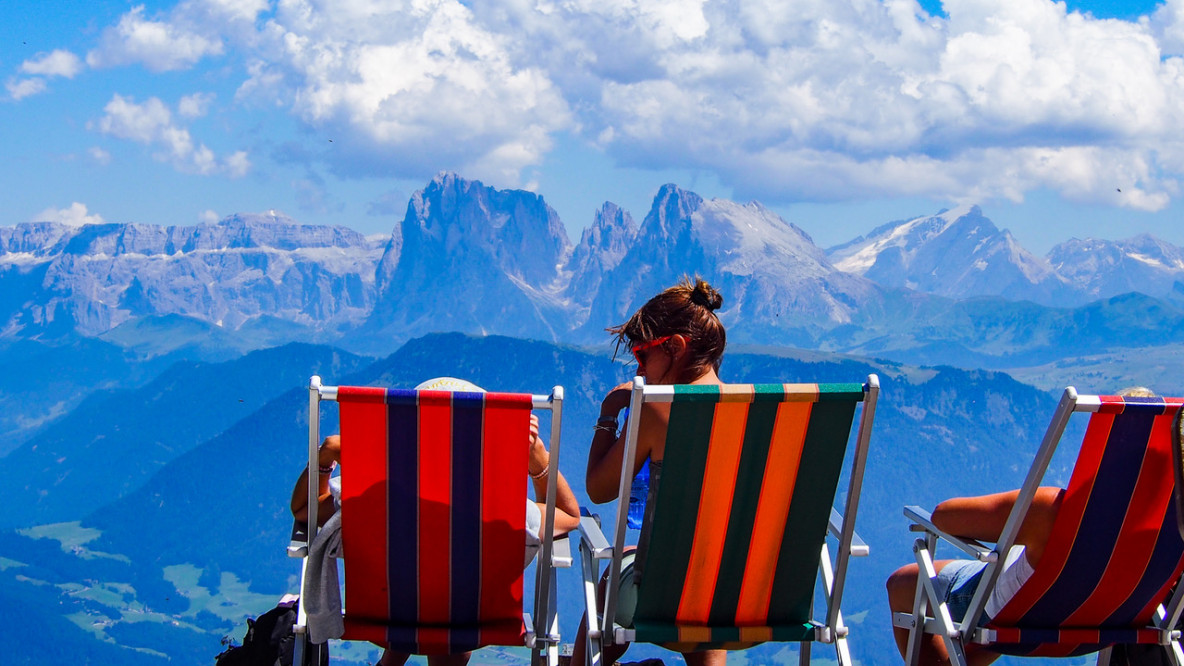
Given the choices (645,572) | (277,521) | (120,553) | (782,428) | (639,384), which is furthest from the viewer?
(277,521)

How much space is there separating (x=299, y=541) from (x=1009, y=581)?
2.23 meters

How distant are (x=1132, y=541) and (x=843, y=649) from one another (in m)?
0.94

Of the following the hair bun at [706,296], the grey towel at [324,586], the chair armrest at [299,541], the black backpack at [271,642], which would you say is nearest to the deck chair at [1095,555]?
the hair bun at [706,296]

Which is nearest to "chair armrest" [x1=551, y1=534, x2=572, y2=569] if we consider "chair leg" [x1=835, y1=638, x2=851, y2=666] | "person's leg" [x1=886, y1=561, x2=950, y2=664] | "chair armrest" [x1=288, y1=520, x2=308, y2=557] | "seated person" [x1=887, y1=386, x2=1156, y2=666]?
"chair armrest" [x1=288, y1=520, x2=308, y2=557]

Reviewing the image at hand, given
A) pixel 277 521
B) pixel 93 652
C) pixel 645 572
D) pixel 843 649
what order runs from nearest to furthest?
1. pixel 645 572
2. pixel 843 649
3. pixel 93 652
4. pixel 277 521

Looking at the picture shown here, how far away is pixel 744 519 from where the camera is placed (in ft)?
9.99

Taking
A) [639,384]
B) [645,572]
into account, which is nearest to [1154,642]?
[645,572]

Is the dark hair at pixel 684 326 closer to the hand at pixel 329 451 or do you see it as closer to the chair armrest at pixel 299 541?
the hand at pixel 329 451

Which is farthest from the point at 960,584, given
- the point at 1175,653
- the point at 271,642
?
the point at 271,642

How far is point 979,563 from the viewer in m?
3.33

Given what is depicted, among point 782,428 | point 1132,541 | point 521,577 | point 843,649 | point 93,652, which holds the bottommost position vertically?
point 93,652

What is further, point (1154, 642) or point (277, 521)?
point (277, 521)

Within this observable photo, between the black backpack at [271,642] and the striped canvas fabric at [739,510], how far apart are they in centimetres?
144

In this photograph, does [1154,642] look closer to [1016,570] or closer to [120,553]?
[1016,570]
